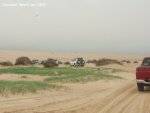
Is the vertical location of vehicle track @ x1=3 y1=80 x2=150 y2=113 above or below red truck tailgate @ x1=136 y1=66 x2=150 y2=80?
below

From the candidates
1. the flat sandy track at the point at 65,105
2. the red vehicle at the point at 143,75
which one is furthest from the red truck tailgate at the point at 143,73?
the flat sandy track at the point at 65,105

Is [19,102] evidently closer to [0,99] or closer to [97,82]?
[0,99]

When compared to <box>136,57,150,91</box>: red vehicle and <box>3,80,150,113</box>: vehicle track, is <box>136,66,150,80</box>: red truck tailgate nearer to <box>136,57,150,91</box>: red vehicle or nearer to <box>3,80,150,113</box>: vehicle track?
<box>136,57,150,91</box>: red vehicle

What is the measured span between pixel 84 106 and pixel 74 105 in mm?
462

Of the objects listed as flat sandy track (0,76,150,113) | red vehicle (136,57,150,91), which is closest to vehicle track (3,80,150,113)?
flat sandy track (0,76,150,113)

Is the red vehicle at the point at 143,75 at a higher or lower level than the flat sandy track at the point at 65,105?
higher

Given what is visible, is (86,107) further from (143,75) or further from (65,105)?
(143,75)

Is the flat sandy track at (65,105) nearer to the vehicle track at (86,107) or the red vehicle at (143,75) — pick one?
the vehicle track at (86,107)

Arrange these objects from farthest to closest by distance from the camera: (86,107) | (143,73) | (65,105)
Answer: (143,73) → (65,105) → (86,107)

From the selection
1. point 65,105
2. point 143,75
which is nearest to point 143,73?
point 143,75

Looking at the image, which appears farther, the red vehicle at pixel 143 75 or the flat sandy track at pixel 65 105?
the red vehicle at pixel 143 75

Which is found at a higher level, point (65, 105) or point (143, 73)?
point (143, 73)

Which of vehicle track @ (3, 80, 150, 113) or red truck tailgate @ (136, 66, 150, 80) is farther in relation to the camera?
red truck tailgate @ (136, 66, 150, 80)

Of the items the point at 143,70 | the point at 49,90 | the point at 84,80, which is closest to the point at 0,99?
the point at 49,90
